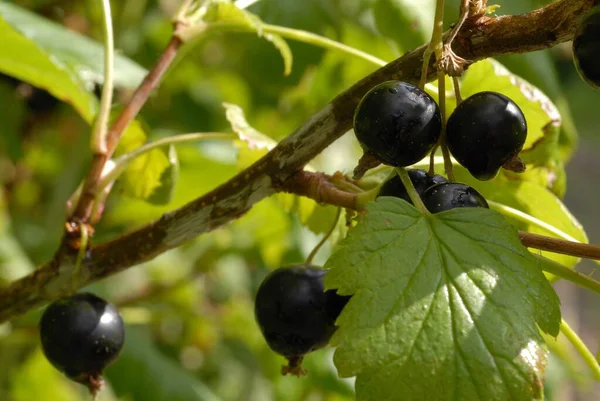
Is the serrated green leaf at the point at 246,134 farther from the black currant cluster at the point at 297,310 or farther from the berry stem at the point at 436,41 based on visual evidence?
the berry stem at the point at 436,41

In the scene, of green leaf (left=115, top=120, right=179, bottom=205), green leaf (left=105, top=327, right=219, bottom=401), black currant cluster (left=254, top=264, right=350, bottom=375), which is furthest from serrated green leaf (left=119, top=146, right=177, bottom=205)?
green leaf (left=105, top=327, right=219, bottom=401)

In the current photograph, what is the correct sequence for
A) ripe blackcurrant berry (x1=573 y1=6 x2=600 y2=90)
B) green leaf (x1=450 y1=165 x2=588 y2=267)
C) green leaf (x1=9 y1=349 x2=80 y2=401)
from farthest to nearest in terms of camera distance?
green leaf (x1=9 y1=349 x2=80 y2=401), green leaf (x1=450 y1=165 x2=588 y2=267), ripe blackcurrant berry (x1=573 y1=6 x2=600 y2=90)

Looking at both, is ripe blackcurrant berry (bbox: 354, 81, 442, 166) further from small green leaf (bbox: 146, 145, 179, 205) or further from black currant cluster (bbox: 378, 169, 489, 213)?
small green leaf (bbox: 146, 145, 179, 205)

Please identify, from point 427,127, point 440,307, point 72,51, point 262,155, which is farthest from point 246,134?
point 72,51

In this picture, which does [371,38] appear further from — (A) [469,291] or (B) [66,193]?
(A) [469,291]

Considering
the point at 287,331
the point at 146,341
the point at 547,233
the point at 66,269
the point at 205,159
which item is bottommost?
the point at 146,341

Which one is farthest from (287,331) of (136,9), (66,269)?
(136,9)
